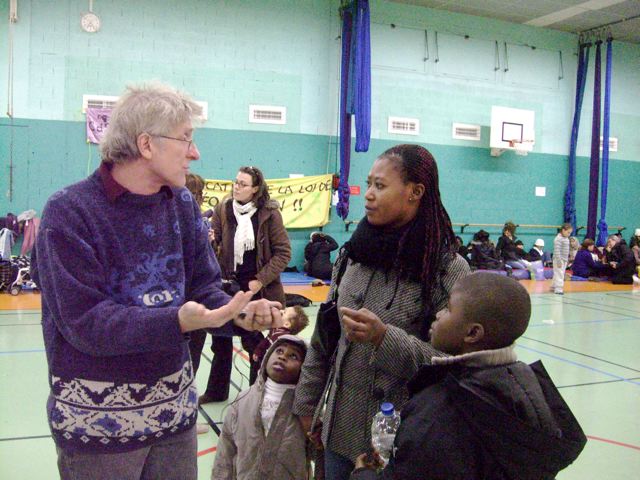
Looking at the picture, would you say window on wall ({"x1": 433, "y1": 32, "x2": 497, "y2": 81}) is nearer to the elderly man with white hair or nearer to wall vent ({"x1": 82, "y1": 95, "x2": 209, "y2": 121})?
wall vent ({"x1": 82, "y1": 95, "x2": 209, "y2": 121})

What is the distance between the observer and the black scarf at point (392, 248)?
6.36ft

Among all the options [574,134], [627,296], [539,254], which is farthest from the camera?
[574,134]

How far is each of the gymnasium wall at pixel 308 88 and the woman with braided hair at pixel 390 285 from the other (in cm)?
723

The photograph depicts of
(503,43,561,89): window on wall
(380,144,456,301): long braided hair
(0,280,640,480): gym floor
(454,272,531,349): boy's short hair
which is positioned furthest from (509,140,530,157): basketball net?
(454,272,531,349): boy's short hair

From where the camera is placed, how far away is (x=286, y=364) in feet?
9.51

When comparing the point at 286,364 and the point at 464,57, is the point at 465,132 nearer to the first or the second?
the point at 464,57

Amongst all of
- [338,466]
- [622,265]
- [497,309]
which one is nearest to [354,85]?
[622,265]

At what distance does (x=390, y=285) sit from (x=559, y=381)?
12.9 ft

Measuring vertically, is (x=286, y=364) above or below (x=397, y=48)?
below

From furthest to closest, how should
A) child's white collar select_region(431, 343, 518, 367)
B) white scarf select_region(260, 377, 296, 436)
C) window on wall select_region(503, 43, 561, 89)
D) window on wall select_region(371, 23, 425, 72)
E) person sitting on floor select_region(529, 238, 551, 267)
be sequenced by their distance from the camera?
window on wall select_region(503, 43, 561, 89) → person sitting on floor select_region(529, 238, 551, 267) → window on wall select_region(371, 23, 425, 72) → white scarf select_region(260, 377, 296, 436) → child's white collar select_region(431, 343, 518, 367)

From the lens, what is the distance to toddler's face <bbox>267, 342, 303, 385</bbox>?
290 cm

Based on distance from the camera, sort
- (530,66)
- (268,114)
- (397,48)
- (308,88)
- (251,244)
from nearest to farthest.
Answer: (251,244) < (268,114) < (308,88) < (397,48) < (530,66)

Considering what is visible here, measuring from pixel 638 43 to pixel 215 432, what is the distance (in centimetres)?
1658

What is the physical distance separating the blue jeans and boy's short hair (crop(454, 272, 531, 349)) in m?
0.74
